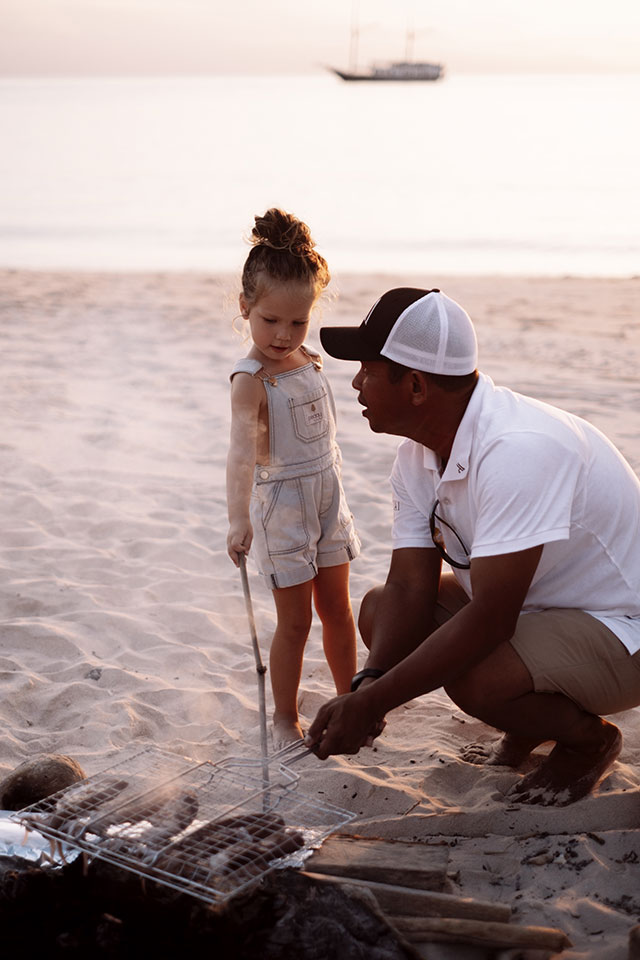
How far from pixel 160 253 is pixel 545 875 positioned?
55.0 ft

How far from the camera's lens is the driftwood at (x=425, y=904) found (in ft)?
6.72

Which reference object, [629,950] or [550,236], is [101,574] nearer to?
[629,950]

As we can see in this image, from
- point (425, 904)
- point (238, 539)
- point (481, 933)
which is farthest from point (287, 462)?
point (481, 933)

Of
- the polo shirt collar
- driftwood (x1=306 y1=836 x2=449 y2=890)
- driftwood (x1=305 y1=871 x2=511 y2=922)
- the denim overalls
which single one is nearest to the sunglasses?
the polo shirt collar

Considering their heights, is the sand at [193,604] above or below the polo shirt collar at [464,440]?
below

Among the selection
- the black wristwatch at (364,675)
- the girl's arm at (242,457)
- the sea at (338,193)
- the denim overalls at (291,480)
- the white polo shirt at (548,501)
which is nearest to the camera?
the white polo shirt at (548,501)

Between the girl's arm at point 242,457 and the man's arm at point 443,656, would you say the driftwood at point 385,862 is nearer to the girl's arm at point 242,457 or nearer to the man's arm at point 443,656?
the man's arm at point 443,656

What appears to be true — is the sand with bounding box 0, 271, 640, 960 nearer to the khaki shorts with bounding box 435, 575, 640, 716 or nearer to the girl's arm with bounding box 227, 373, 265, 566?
the khaki shorts with bounding box 435, 575, 640, 716

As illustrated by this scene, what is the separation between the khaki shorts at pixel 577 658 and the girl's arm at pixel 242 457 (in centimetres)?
85

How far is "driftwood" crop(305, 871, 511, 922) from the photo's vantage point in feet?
6.72

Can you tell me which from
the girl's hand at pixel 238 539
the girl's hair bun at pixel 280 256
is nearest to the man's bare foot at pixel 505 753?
the girl's hand at pixel 238 539

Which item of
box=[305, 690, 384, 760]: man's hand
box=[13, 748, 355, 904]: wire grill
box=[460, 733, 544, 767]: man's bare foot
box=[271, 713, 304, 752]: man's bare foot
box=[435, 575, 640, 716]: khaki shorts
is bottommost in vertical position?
box=[271, 713, 304, 752]: man's bare foot

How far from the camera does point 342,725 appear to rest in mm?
2449

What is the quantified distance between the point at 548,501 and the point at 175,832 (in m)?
1.16
